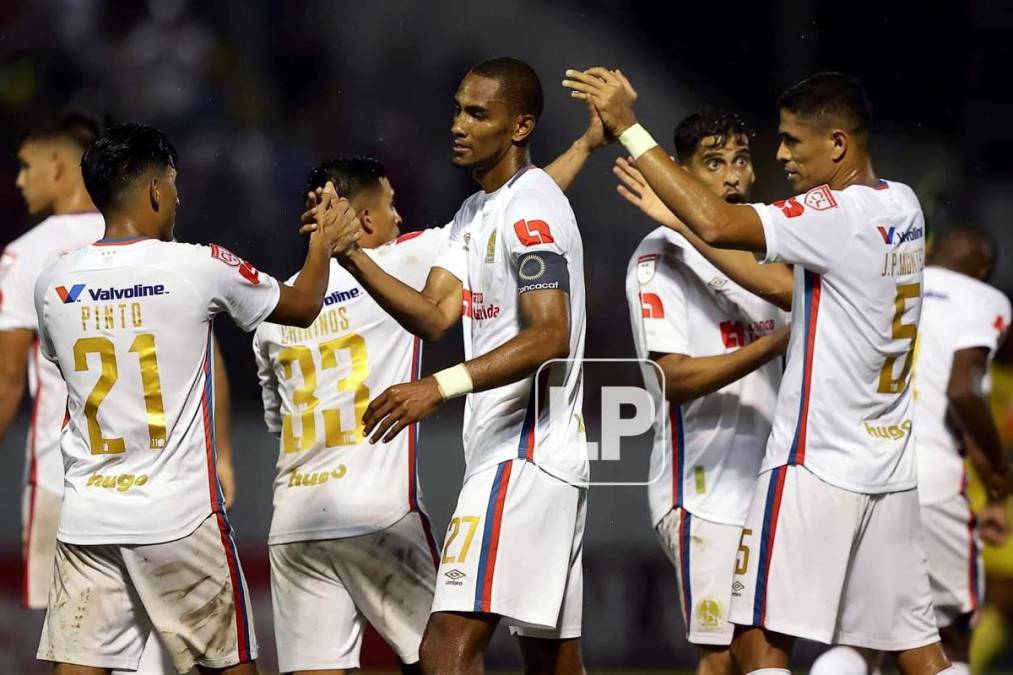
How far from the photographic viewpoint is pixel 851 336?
17.0 ft

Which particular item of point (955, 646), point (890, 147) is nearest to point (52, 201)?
point (955, 646)

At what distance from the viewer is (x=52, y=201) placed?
7.53 meters

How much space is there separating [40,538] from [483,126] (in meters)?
3.27

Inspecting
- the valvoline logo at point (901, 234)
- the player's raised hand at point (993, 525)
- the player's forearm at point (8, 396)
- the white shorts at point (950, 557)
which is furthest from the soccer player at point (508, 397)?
the player's raised hand at point (993, 525)

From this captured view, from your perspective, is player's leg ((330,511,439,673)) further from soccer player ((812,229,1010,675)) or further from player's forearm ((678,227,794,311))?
soccer player ((812,229,1010,675))

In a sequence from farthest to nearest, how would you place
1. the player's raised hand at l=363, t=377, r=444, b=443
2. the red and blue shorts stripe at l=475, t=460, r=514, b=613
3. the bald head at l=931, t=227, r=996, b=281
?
the bald head at l=931, t=227, r=996, b=281, the red and blue shorts stripe at l=475, t=460, r=514, b=613, the player's raised hand at l=363, t=377, r=444, b=443

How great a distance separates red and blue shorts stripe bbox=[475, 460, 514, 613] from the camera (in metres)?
4.86

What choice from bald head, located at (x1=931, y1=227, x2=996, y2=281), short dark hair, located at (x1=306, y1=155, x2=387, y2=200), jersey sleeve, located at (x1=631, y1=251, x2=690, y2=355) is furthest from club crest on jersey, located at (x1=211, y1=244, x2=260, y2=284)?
bald head, located at (x1=931, y1=227, x2=996, y2=281)

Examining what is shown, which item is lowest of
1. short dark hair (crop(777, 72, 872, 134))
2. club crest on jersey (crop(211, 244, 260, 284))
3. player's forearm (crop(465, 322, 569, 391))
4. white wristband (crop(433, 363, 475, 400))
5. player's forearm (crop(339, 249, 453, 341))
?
white wristband (crop(433, 363, 475, 400))

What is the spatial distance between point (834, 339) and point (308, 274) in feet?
5.78

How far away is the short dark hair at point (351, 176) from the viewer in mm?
6168

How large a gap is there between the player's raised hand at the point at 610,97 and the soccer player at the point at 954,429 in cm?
276

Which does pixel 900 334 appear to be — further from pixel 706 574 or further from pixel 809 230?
pixel 706 574

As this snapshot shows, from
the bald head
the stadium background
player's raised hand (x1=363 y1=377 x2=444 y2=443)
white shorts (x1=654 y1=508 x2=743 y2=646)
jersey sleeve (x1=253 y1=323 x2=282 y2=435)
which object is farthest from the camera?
the stadium background
